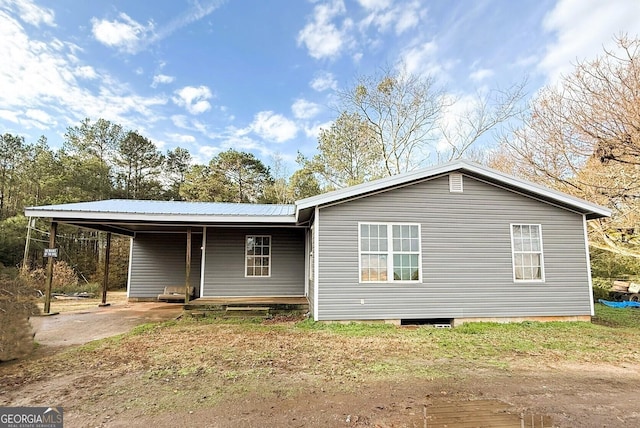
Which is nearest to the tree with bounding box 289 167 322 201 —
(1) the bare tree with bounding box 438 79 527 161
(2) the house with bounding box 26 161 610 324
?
(1) the bare tree with bounding box 438 79 527 161

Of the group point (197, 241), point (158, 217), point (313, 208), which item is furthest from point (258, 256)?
point (313, 208)

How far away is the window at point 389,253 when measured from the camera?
7.65m

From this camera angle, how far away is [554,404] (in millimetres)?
3529

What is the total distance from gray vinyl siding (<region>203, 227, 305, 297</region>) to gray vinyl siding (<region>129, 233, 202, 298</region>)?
1690 mm

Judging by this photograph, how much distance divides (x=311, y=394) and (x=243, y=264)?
7.37 m

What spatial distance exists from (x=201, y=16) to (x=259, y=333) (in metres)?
12.7

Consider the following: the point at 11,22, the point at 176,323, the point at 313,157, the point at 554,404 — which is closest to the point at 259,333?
the point at 176,323

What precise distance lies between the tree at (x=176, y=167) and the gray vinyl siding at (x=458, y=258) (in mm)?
21324

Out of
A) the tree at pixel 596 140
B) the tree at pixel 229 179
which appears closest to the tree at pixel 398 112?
the tree at pixel 596 140

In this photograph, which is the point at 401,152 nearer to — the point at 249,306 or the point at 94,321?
the point at 249,306

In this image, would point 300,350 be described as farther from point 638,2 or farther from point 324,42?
point 324,42

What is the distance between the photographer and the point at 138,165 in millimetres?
24594

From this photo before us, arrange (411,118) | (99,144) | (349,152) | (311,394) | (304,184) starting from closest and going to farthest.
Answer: (311,394), (411,118), (349,152), (304,184), (99,144)

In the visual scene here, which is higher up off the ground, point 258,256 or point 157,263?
point 258,256
